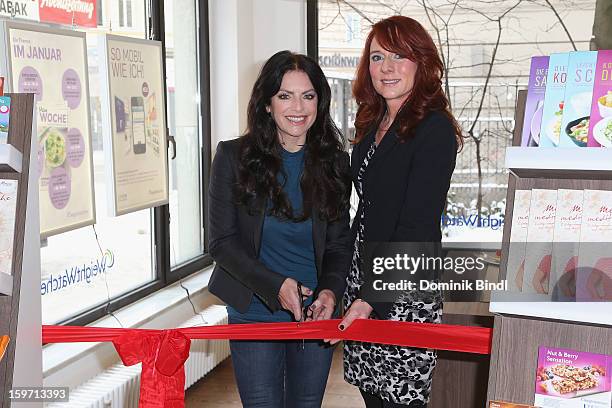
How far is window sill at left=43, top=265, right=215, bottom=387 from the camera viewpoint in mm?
3107

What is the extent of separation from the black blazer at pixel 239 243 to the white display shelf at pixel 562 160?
774mm

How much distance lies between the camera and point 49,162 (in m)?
2.99

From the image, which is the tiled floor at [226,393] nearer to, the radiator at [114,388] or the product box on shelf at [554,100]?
the radiator at [114,388]

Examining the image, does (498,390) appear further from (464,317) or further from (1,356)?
(464,317)

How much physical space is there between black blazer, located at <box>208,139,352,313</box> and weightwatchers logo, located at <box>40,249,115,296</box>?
1295 millimetres

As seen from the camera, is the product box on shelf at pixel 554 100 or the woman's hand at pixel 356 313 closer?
the product box on shelf at pixel 554 100

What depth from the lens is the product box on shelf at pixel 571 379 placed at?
1.55 meters

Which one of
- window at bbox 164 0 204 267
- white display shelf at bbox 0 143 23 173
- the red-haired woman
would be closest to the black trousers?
the red-haired woman

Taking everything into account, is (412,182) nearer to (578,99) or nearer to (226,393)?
(578,99)

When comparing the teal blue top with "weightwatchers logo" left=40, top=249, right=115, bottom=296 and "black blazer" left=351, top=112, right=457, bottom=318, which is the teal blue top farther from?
"weightwatchers logo" left=40, top=249, right=115, bottom=296

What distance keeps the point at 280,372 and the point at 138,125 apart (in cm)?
193

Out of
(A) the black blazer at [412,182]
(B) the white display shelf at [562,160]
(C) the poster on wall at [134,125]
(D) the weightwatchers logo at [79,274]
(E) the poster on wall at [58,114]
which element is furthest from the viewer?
(C) the poster on wall at [134,125]

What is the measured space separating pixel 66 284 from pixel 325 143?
5.53ft

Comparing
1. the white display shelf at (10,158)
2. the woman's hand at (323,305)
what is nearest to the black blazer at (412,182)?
the woman's hand at (323,305)
